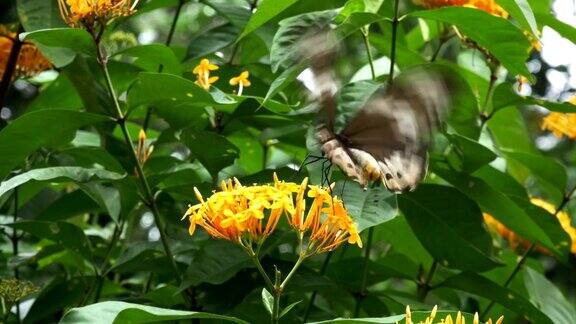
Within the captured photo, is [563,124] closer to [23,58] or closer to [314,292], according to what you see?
[314,292]

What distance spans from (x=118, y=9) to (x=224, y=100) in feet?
0.80

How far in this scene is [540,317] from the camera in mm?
2033

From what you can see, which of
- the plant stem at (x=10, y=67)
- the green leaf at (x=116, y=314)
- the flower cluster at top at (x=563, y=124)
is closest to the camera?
the green leaf at (x=116, y=314)

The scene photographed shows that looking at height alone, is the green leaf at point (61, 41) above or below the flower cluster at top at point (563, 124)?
above

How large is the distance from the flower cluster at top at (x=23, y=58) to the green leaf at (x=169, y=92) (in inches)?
18.9

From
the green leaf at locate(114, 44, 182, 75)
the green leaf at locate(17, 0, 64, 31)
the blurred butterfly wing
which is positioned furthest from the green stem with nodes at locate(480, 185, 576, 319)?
the green leaf at locate(17, 0, 64, 31)

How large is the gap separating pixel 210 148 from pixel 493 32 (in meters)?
0.58

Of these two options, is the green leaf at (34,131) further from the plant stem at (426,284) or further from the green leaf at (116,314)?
the plant stem at (426,284)

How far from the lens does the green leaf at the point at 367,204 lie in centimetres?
168

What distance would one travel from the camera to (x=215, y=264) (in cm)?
185

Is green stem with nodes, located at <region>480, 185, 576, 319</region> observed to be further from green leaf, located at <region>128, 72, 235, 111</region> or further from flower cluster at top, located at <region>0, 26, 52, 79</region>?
flower cluster at top, located at <region>0, 26, 52, 79</region>

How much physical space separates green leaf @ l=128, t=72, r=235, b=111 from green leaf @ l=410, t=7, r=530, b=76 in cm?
43

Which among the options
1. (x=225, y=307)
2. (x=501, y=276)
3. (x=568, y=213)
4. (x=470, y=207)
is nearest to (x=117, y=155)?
(x=225, y=307)

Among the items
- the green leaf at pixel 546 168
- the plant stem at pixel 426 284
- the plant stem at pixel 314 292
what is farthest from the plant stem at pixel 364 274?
the green leaf at pixel 546 168
